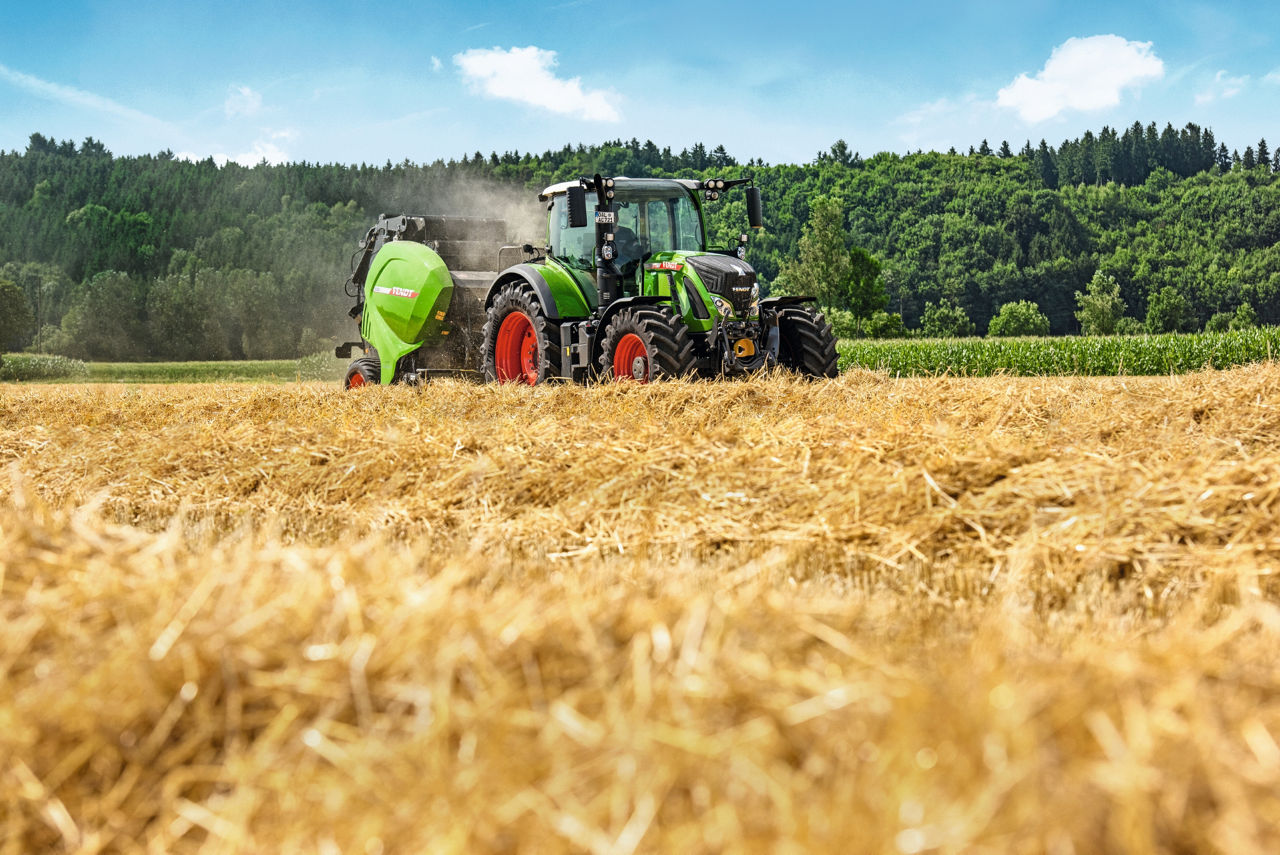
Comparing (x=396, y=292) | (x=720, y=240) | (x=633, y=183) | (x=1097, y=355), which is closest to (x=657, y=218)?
(x=633, y=183)

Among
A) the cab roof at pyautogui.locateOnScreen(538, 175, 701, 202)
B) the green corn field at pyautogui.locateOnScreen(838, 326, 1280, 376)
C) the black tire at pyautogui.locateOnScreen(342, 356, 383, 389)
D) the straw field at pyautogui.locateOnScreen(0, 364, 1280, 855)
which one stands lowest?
the green corn field at pyautogui.locateOnScreen(838, 326, 1280, 376)

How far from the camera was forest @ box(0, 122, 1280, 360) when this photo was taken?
62.3m

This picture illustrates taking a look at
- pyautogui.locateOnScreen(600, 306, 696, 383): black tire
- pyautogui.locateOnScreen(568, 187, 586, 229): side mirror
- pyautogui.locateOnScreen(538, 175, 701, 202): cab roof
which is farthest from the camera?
pyautogui.locateOnScreen(538, 175, 701, 202): cab roof

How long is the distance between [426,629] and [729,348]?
818 cm

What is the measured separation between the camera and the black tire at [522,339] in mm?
10930

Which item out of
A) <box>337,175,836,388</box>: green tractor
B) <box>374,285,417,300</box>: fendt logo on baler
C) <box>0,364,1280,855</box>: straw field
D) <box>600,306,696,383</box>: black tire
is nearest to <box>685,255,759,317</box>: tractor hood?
<box>337,175,836,388</box>: green tractor

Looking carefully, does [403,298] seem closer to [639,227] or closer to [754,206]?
[639,227]

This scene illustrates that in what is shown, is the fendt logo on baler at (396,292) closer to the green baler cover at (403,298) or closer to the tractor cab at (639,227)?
the green baler cover at (403,298)

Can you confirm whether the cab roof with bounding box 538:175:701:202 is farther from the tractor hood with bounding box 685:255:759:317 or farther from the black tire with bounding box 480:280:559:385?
the tractor hood with bounding box 685:255:759:317

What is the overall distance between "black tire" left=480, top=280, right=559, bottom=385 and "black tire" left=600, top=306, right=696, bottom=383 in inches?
31.5

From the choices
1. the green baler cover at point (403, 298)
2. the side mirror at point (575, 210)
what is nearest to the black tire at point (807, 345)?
the side mirror at point (575, 210)

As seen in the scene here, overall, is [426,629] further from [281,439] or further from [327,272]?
[327,272]

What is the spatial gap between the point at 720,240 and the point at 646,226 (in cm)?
5956

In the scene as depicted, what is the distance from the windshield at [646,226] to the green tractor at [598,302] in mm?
14
